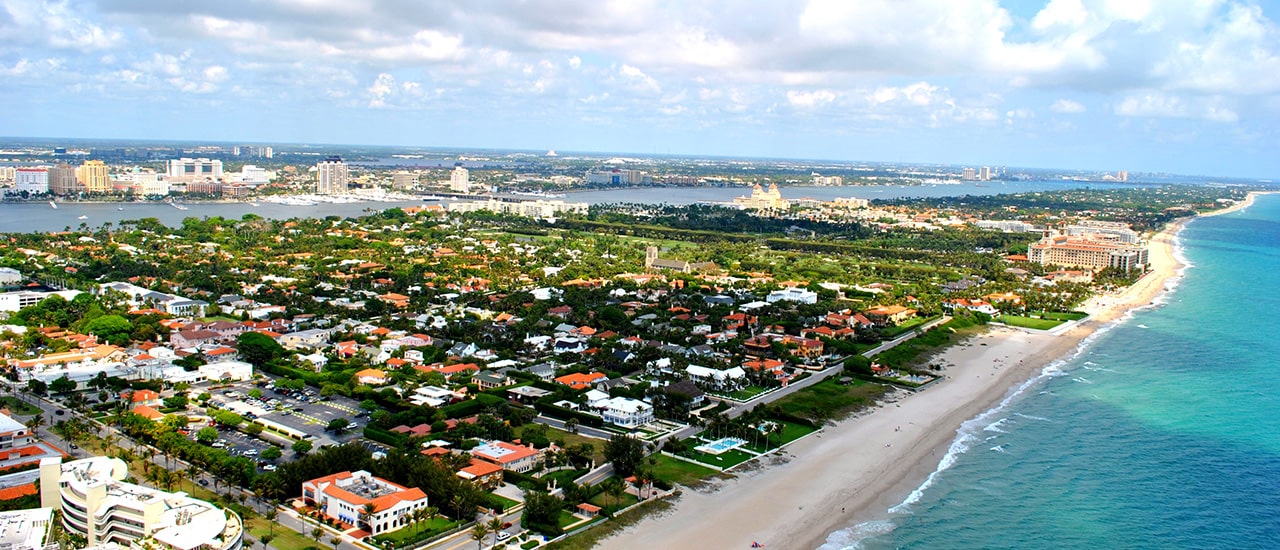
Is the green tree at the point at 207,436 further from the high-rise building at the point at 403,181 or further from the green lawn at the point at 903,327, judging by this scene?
the high-rise building at the point at 403,181

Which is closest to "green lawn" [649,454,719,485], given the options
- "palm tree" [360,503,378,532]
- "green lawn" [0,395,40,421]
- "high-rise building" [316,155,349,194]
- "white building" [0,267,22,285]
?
"palm tree" [360,503,378,532]

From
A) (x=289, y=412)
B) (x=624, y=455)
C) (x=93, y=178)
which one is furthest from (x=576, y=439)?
(x=93, y=178)

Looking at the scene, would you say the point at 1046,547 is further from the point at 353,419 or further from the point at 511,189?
the point at 511,189

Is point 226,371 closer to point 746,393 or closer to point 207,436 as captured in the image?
point 207,436

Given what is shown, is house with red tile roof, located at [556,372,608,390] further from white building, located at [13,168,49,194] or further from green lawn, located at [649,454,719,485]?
white building, located at [13,168,49,194]

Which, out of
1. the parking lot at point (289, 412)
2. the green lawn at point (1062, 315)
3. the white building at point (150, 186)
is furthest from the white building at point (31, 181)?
the green lawn at point (1062, 315)
